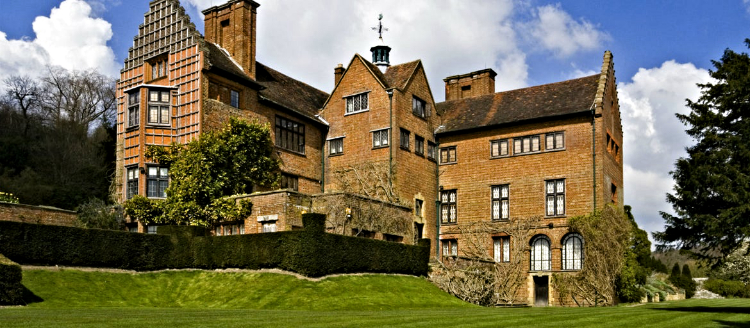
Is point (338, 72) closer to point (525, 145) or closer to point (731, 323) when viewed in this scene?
point (525, 145)

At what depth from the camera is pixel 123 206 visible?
33.1m

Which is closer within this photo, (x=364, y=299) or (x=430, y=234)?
(x=364, y=299)

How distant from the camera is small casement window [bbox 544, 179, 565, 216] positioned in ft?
123

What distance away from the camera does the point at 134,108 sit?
34.6m

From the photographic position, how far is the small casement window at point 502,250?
3859 centimetres

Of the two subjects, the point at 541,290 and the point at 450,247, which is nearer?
the point at 541,290

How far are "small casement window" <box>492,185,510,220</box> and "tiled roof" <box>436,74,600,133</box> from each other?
11.5 ft

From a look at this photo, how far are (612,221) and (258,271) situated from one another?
17.6 meters

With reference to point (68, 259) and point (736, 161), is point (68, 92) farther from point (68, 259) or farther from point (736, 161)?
point (736, 161)

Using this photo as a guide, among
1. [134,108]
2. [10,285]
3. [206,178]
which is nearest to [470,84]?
[206,178]

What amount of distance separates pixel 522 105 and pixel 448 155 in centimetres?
492

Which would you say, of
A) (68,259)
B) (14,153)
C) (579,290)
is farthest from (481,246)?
(14,153)

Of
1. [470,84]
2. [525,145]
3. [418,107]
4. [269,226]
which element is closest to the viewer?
[269,226]

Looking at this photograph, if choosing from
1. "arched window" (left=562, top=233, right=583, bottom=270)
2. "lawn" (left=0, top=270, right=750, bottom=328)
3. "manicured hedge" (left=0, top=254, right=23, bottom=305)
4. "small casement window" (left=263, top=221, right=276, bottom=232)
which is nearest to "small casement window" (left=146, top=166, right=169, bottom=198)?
"lawn" (left=0, top=270, right=750, bottom=328)
